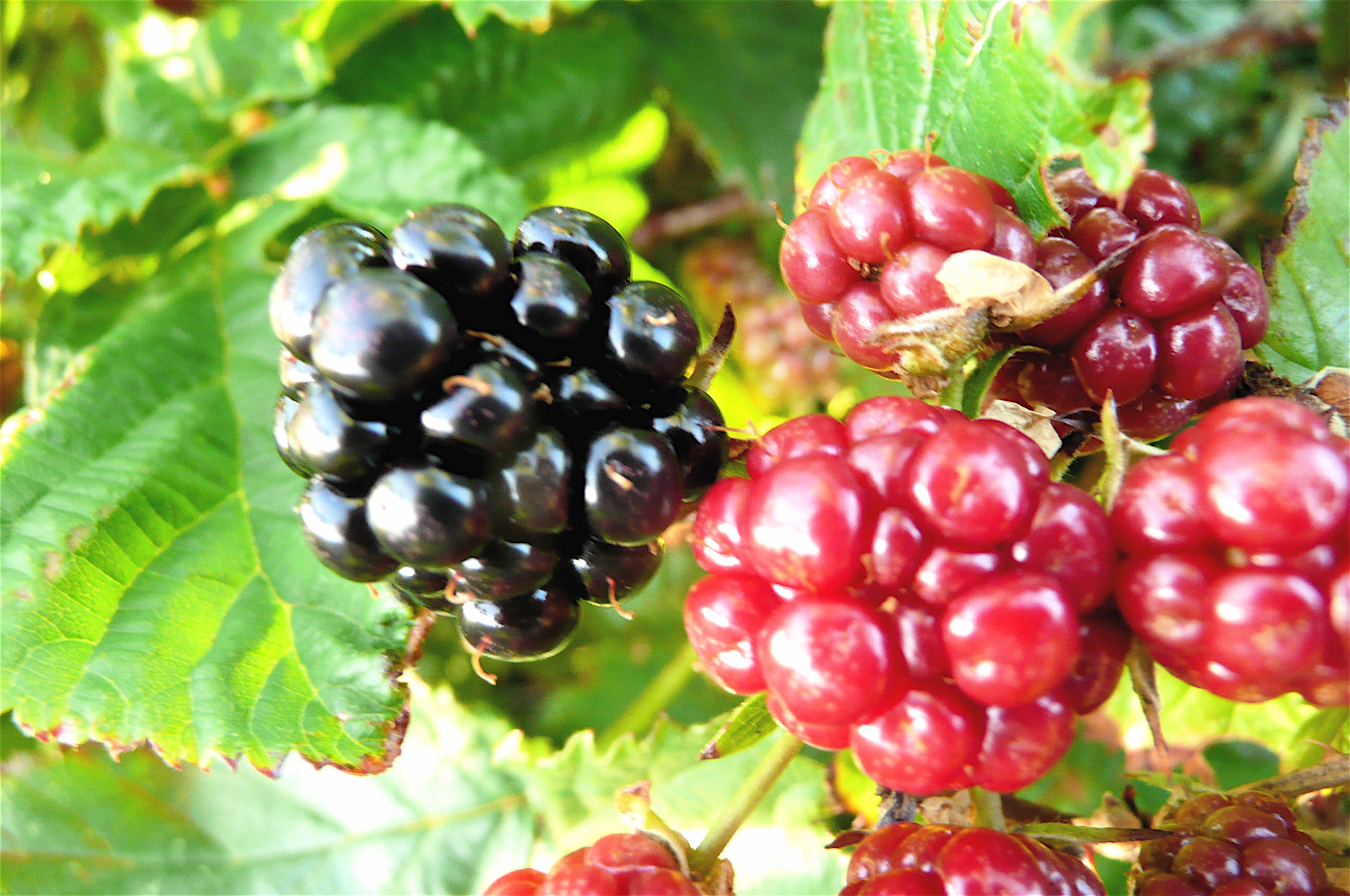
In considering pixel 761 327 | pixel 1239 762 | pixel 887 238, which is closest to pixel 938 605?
pixel 887 238

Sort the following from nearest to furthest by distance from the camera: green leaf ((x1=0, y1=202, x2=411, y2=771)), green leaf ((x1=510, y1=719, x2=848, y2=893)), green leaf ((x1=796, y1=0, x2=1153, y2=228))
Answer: green leaf ((x1=796, y1=0, x2=1153, y2=228)), green leaf ((x1=0, y1=202, x2=411, y2=771)), green leaf ((x1=510, y1=719, x2=848, y2=893))

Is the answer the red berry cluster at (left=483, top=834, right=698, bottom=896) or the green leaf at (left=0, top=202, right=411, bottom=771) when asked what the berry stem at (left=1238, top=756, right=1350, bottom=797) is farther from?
the green leaf at (left=0, top=202, right=411, bottom=771)

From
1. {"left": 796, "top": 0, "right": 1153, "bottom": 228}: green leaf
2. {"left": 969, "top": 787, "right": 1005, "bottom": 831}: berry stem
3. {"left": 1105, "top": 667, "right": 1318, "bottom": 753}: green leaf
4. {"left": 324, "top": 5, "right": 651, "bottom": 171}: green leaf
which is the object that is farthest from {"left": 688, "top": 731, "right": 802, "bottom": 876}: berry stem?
{"left": 324, "top": 5, "right": 651, "bottom": 171}: green leaf

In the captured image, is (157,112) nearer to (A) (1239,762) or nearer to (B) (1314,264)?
(B) (1314,264)

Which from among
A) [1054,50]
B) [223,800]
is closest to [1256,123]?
[1054,50]

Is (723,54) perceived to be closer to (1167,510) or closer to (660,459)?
(660,459)

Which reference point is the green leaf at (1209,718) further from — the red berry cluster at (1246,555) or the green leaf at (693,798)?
the red berry cluster at (1246,555)

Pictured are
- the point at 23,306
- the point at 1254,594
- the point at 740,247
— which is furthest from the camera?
the point at 740,247
